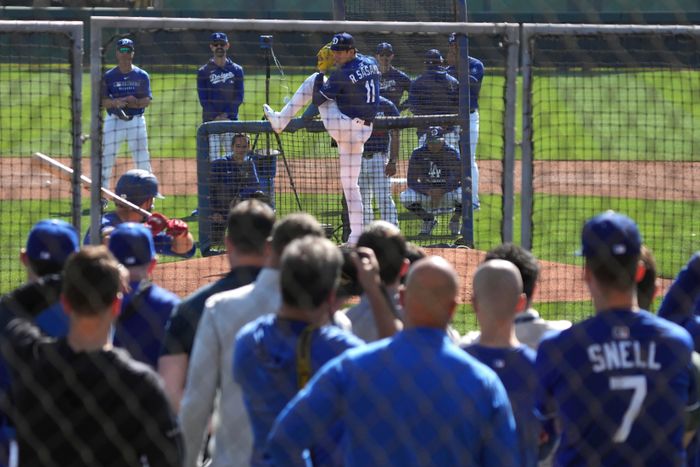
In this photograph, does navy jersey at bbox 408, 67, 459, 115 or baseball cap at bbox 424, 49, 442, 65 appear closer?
baseball cap at bbox 424, 49, 442, 65

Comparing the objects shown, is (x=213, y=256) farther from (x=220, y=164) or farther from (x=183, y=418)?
(x=183, y=418)

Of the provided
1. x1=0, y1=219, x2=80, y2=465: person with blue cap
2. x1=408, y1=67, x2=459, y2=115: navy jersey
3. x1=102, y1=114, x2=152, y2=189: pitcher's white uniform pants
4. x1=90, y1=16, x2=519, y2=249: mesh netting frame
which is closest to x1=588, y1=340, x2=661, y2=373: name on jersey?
x1=0, y1=219, x2=80, y2=465: person with blue cap

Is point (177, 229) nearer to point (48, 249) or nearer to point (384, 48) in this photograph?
point (48, 249)

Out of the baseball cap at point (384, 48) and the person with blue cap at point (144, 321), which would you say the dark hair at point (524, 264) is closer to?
the person with blue cap at point (144, 321)

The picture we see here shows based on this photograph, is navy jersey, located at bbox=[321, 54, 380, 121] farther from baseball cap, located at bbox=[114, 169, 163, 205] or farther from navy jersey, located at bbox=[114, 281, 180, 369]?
navy jersey, located at bbox=[114, 281, 180, 369]

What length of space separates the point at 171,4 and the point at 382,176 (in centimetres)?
1557

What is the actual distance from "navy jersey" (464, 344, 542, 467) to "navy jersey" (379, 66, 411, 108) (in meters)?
10.9

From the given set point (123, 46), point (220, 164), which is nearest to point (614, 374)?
point (220, 164)

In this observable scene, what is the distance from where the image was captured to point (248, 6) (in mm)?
28078

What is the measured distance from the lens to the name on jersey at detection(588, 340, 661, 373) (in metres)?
3.84

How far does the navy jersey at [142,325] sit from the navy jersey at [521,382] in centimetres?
140

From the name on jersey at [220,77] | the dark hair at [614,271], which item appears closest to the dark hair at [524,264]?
the dark hair at [614,271]

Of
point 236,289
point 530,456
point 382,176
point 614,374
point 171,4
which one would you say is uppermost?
point 171,4

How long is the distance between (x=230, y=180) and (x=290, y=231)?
769 centimetres
